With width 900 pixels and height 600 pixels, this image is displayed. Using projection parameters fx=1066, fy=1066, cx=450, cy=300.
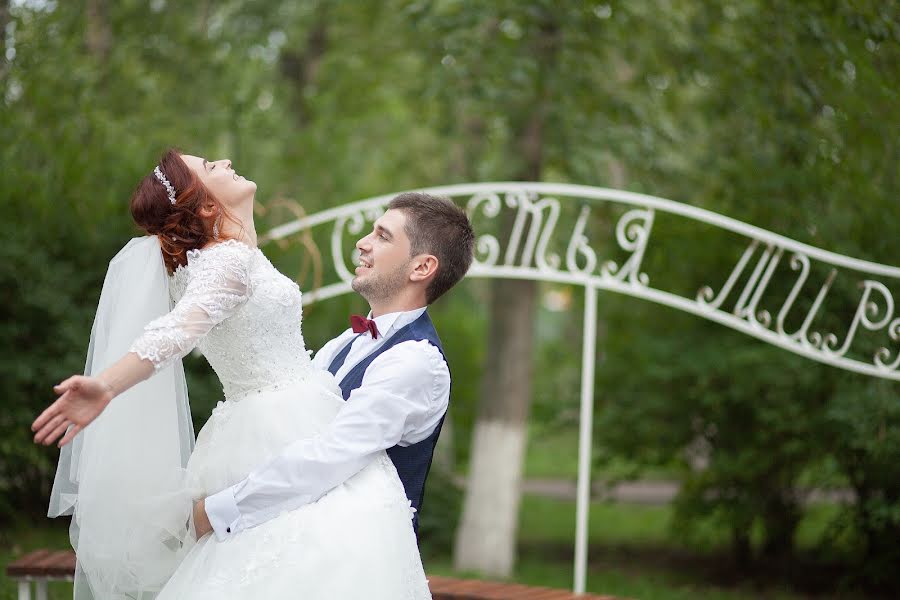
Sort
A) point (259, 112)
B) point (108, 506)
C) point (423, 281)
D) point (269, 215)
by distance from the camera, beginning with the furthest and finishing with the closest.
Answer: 1. point (259, 112)
2. point (269, 215)
3. point (423, 281)
4. point (108, 506)

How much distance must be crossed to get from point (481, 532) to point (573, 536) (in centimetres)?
237

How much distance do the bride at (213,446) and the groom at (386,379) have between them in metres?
0.08

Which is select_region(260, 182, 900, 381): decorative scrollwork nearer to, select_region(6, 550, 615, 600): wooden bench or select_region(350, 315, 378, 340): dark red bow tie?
select_region(6, 550, 615, 600): wooden bench

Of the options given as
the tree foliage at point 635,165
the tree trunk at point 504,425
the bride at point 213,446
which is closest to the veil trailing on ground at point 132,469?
the bride at point 213,446

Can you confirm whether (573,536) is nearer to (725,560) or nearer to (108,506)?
(725,560)

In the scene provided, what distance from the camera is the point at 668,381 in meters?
8.07

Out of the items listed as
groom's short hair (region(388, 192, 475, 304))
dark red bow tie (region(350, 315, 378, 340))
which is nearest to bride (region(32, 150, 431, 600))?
dark red bow tie (region(350, 315, 378, 340))

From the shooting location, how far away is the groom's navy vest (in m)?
3.06

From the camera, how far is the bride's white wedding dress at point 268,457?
2730 mm

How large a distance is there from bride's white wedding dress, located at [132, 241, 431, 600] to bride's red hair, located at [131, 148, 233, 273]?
0.06 metres

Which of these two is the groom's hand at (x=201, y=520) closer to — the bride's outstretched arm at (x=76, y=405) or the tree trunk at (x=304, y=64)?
the bride's outstretched arm at (x=76, y=405)

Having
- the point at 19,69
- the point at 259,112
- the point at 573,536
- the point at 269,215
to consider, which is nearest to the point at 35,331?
the point at 19,69

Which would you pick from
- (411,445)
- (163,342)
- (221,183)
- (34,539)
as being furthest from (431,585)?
(34,539)

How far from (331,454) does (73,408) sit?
2.26 ft
